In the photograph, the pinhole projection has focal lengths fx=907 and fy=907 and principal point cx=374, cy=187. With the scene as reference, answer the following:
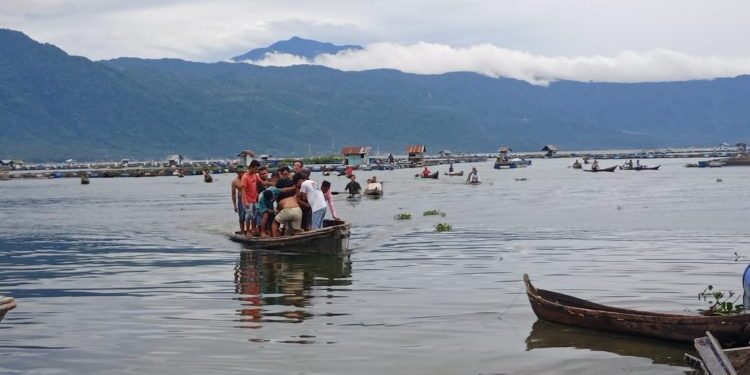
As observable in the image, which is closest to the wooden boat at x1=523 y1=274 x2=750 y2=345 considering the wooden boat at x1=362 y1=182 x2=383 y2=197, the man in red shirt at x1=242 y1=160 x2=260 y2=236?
the man in red shirt at x1=242 y1=160 x2=260 y2=236

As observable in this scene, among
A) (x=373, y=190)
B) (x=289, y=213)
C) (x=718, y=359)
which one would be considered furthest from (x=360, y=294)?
(x=373, y=190)

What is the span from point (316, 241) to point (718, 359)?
44.2ft

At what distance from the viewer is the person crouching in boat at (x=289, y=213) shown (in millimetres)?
22391

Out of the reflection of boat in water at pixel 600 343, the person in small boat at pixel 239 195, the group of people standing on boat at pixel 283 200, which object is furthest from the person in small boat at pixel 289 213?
the reflection of boat in water at pixel 600 343

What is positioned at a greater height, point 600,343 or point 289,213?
point 289,213

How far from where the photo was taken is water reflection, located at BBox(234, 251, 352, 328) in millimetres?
15070

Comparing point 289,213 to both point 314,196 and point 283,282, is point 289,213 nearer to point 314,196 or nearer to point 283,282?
point 314,196

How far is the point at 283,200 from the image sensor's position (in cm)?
2248

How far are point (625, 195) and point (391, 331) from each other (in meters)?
43.4

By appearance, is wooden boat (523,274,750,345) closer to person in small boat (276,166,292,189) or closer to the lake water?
the lake water

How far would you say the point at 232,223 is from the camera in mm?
35188

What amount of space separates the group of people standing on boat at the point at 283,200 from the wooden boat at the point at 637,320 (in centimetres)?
932

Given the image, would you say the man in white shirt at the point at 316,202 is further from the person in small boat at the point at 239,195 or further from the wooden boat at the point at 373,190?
the wooden boat at the point at 373,190

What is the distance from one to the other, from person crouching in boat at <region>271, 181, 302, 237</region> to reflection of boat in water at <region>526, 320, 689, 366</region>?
32.0 ft
